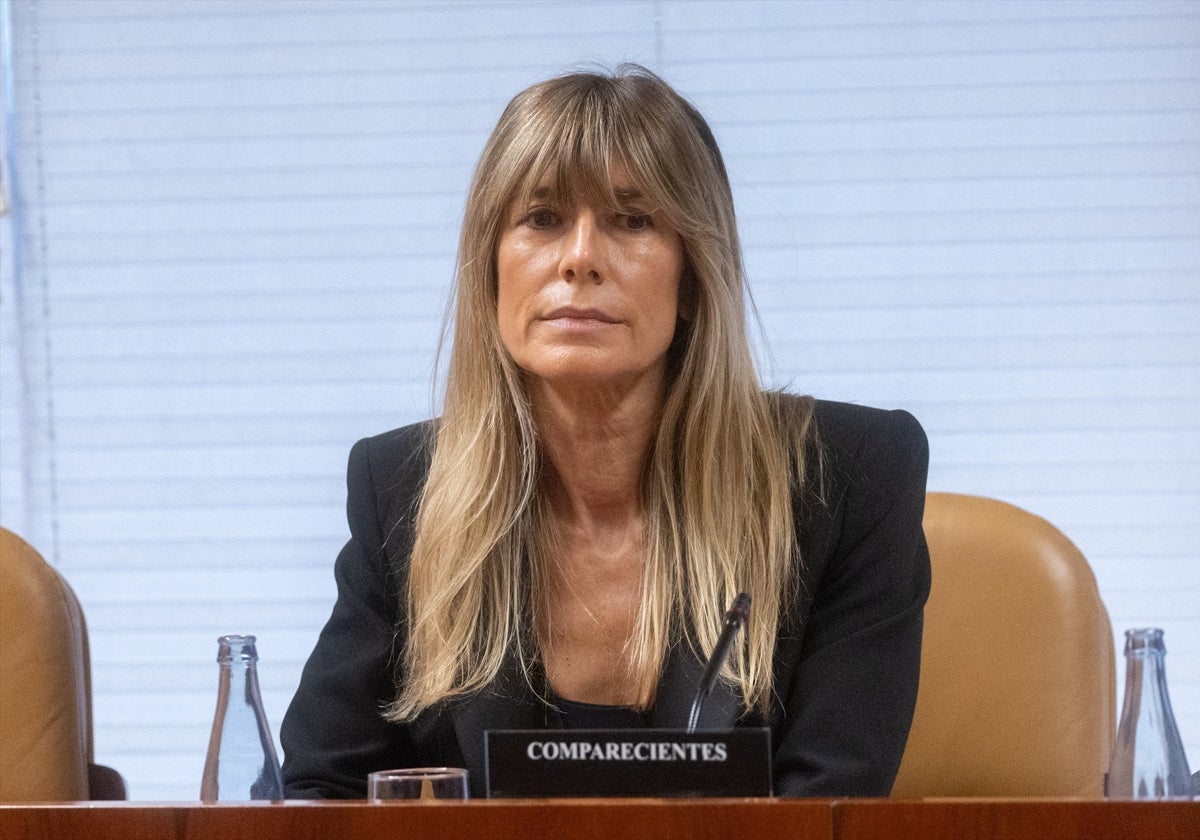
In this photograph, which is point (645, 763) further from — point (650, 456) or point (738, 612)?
point (650, 456)

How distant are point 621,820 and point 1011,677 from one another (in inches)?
39.4

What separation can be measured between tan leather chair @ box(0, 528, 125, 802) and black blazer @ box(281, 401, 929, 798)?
0.89 feet

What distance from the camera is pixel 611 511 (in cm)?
155

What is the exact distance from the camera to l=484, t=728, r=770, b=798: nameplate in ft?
2.60

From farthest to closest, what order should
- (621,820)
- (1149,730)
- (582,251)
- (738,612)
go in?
(582,251) < (1149,730) < (738,612) < (621,820)

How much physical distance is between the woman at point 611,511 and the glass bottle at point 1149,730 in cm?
22

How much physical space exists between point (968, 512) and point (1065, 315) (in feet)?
3.02

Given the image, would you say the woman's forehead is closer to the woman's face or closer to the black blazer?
the woman's face

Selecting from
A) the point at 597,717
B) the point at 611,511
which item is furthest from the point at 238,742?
the point at 611,511

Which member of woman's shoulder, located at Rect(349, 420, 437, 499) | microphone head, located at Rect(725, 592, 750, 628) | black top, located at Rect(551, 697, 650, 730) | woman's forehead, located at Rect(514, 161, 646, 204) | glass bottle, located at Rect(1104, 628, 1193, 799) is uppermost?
woman's forehead, located at Rect(514, 161, 646, 204)

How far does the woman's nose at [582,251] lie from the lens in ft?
4.58

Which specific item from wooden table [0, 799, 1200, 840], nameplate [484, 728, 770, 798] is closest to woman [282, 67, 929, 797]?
nameplate [484, 728, 770, 798]

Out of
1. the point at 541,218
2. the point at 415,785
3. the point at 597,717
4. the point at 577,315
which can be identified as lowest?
the point at 597,717

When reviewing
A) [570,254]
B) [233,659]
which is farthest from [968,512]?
[233,659]
